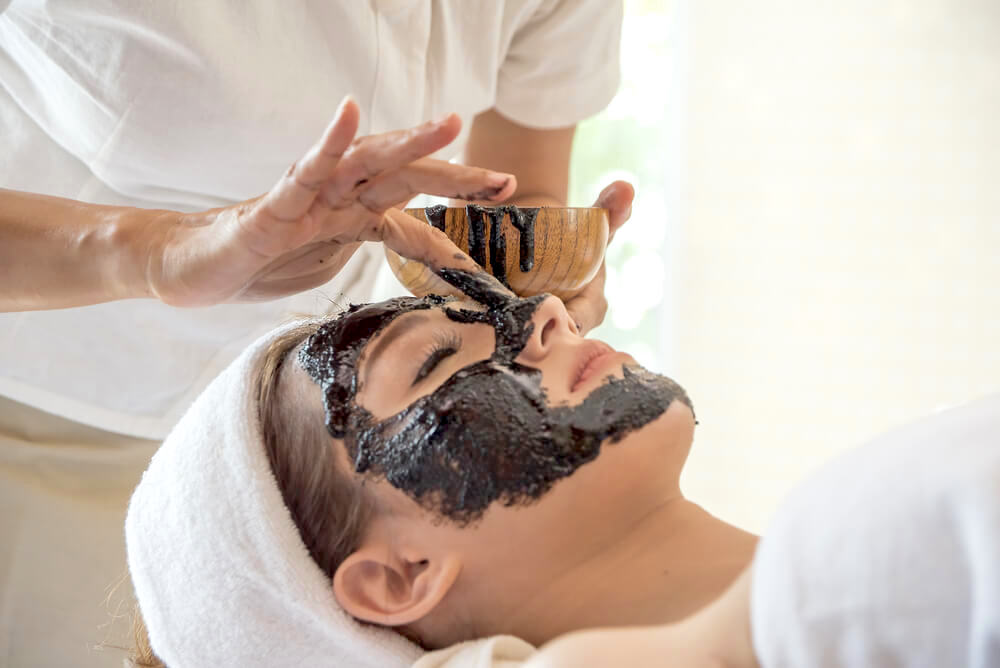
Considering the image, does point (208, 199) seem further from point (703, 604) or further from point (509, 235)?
point (703, 604)

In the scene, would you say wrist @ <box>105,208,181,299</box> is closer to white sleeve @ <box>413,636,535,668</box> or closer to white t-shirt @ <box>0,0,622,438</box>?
white t-shirt @ <box>0,0,622,438</box>

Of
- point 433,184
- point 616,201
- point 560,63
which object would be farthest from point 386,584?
point 560,63

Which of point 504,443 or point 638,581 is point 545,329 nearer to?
point 504,443

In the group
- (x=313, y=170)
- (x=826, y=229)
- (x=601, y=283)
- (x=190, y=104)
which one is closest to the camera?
(x=313, y=170)

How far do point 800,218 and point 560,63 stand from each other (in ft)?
4.35

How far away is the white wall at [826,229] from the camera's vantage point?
237cm

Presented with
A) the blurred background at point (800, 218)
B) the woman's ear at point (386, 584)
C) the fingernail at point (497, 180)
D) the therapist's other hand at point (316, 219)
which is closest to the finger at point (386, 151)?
the therapist's other hand at point (316, 219)

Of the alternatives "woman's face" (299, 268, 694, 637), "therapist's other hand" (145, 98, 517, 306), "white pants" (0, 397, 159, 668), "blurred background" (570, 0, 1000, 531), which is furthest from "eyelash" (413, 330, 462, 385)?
"blurred background" (570, 0, 1000, 531)

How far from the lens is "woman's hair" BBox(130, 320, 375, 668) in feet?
2.88

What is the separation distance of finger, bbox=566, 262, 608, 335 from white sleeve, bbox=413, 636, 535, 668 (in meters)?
0.46

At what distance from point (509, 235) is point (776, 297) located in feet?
5.86

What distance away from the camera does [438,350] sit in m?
0.89

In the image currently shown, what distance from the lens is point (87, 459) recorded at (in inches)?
50.9

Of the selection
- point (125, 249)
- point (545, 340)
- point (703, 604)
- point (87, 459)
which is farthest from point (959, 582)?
point (87, 459)
